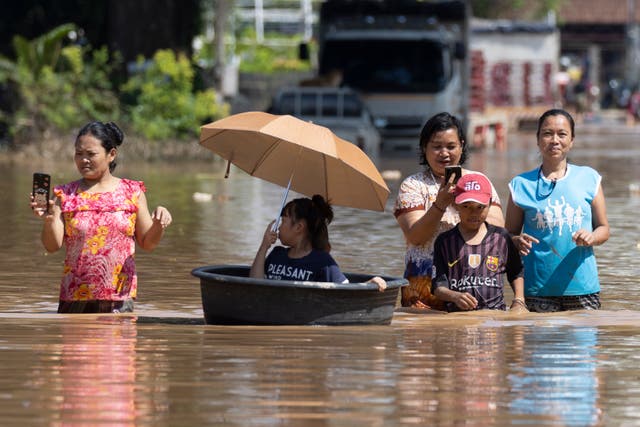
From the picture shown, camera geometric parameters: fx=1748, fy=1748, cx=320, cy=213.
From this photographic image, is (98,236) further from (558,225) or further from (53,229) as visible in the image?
(558,225)

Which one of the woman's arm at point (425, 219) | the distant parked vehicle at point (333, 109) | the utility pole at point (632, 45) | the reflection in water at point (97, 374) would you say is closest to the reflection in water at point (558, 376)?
the woman's arm at point (425, 219)

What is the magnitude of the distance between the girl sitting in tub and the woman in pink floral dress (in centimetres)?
57

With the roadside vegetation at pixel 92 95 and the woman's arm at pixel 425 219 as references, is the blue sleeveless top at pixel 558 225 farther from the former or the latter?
the roadside vegetation at pixel 92 95

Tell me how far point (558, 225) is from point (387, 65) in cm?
2250

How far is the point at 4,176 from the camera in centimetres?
2453

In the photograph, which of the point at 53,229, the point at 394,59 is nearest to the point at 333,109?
the point at 394,59

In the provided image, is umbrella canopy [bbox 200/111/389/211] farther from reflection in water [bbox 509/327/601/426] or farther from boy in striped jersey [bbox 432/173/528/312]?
reflection in water [bbox 509/327/601/426]

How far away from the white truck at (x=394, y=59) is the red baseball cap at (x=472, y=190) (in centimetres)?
2171

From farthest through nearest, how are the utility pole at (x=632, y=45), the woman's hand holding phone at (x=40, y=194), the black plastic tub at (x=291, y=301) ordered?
the utility pole at (x=632, y=45) → the black plastic tub at (x=291, y=301) → the woman's hand holding phone at (x=40, y=194)

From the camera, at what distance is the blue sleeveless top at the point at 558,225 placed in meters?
9.18

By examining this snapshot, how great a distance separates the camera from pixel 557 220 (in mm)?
9180

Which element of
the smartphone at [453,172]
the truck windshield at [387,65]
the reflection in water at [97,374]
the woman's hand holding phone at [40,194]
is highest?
the truck windshield at [387,65]

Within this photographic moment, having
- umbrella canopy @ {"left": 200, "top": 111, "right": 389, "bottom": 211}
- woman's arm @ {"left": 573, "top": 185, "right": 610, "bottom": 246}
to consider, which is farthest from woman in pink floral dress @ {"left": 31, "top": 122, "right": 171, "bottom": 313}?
woman's arm @ {"left": 573, "top": 185, "right": 610, "bottom": 246}

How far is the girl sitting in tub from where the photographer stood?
8.89 m
